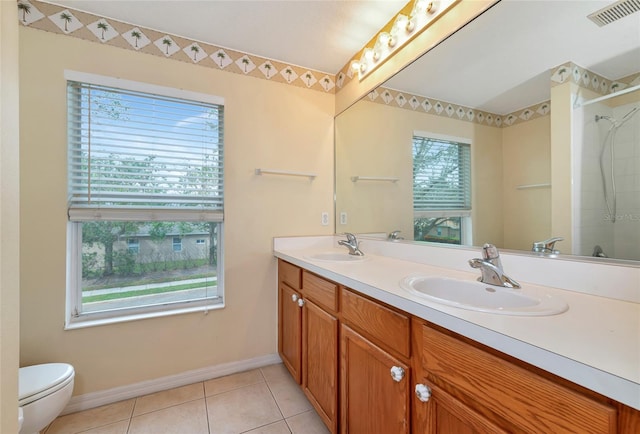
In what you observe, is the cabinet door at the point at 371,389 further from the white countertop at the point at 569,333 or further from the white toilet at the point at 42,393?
the white toilet at the point at 42,393

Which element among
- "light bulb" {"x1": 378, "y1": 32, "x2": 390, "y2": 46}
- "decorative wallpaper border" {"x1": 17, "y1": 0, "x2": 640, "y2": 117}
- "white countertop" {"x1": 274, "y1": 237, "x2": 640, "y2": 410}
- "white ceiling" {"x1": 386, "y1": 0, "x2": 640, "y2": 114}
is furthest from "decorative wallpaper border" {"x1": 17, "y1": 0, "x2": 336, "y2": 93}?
"white countertop" {"x1": 274, "y1": 237, "x2": 640, "y2": 410}

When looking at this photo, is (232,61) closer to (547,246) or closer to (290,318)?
(290,318)

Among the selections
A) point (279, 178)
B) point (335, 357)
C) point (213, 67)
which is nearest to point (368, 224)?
point (279, 178)

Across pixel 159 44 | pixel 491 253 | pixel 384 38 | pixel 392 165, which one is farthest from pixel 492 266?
pixel 159 44

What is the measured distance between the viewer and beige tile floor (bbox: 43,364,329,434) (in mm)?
1421

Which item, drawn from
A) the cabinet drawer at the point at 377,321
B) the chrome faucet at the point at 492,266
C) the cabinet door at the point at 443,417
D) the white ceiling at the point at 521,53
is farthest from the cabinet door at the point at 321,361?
the white ceiling at the point at 521,53

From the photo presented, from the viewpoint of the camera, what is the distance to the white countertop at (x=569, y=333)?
1.50ft

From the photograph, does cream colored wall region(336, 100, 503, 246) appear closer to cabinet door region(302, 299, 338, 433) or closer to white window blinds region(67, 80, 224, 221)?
cabinet door region(302, 299, 338, 433)

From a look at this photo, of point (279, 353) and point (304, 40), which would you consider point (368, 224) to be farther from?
point (304, 40)

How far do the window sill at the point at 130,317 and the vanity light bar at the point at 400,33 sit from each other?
1998 mm

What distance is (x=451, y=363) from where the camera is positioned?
0.72m

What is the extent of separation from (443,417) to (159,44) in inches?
95.6

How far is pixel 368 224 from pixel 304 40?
1.37 metres

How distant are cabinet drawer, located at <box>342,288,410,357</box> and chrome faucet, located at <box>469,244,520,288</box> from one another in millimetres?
372
